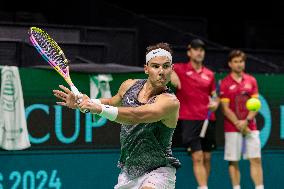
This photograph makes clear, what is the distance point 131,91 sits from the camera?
20.4 ft

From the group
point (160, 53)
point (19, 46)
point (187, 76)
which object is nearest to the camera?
point (160, 53)

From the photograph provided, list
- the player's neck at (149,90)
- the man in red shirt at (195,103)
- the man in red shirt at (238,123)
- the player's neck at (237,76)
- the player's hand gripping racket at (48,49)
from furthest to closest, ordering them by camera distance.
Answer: the player's neck at (237,76), the man in red shirt at (238,123), the man in red shirt at (195,103), the player's hand gripping racket at (48,49), the player's neck at (149,90)

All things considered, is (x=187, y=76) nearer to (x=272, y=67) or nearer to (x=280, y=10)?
(x=272, y=67)

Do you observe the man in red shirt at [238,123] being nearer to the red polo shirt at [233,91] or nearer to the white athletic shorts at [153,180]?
the red polo shirt at [233,91]

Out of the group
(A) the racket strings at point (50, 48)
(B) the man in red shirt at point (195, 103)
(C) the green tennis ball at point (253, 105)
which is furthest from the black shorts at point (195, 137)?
(A) the racket strings at point (50, 48)

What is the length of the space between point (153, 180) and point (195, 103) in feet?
12.7

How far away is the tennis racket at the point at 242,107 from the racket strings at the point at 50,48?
13.7 ft

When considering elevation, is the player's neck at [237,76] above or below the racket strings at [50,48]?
below

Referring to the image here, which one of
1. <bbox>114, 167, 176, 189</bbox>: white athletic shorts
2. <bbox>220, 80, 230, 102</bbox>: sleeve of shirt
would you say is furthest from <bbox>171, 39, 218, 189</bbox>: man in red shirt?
<bbox>114, 167, 176, 189</bbox>: white athletic shorts

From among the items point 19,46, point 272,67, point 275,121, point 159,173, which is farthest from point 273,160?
point 159,173

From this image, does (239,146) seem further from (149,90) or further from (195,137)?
(149,90)

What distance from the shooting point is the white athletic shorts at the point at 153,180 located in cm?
605

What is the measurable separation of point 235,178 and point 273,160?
900 mm

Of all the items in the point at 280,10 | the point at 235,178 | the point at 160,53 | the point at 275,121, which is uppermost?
the point at 280,10
